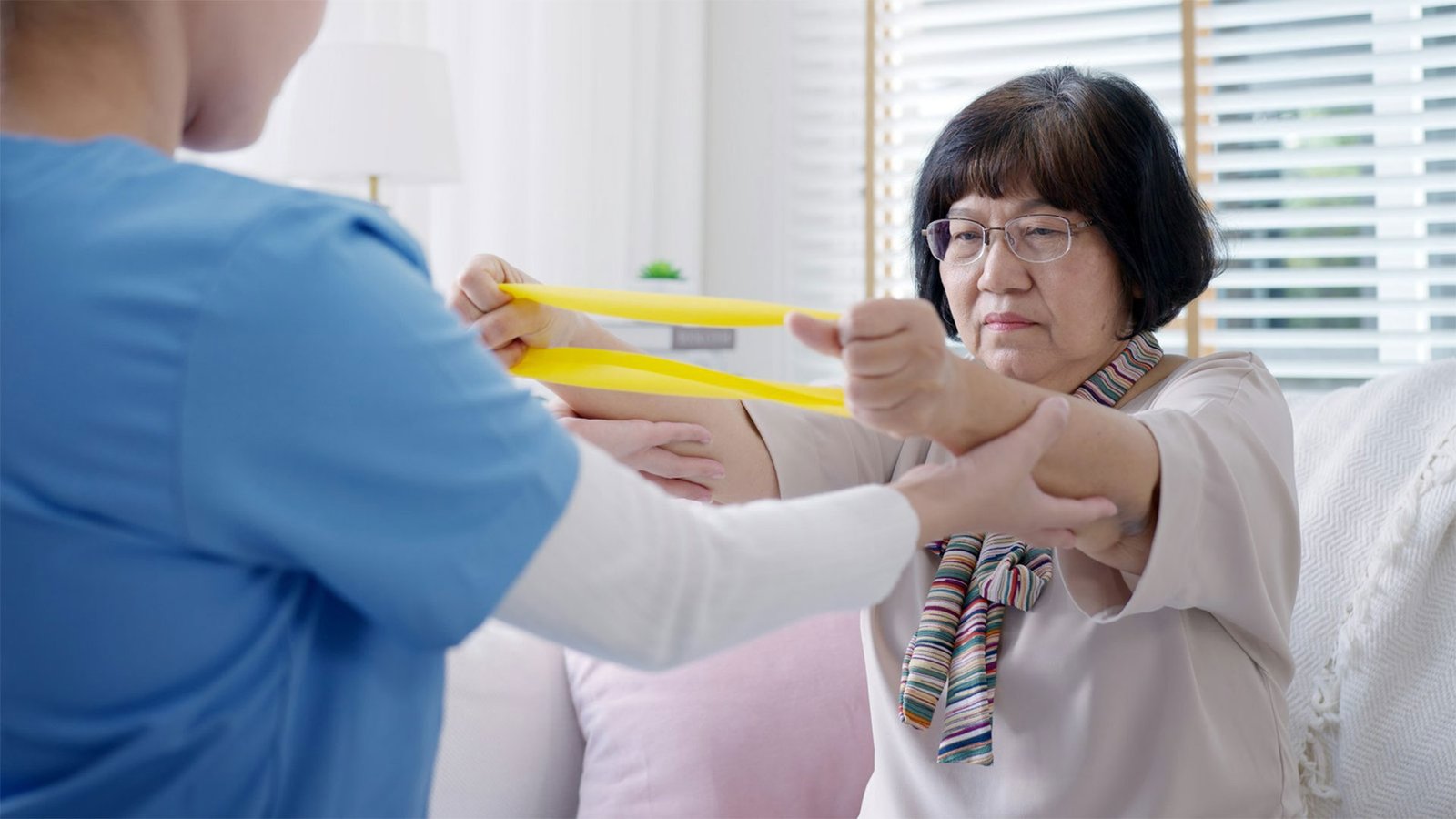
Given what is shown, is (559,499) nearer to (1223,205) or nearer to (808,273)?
(1223,205)

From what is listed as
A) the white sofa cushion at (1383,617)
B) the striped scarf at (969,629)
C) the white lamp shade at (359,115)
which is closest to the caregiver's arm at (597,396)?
the striped scarf at (969,629)

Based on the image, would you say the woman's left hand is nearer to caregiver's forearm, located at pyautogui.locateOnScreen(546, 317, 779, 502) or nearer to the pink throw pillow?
caregiver's forearm, located at pyautogui.locateOnScreen(546, 317, 779, 502)

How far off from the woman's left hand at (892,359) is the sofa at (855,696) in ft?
2.71

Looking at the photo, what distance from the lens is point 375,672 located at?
0.78 meters

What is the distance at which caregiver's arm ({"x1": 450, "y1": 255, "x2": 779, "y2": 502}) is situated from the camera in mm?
1258

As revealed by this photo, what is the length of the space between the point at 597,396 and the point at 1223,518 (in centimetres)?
68

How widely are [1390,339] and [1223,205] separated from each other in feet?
1.81

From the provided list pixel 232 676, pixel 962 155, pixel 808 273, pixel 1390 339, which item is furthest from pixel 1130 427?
pixel 808 273

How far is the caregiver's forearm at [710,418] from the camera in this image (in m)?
1.40

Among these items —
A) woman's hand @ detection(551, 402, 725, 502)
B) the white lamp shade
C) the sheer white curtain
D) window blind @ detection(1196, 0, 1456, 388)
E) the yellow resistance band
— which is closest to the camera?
the yellow resistance band

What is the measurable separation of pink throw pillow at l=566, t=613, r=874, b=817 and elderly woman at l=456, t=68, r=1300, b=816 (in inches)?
11.6

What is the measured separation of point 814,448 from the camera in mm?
1471

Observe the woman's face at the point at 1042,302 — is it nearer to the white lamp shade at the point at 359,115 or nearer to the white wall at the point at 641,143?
the white lamp shade at the point at 359,115

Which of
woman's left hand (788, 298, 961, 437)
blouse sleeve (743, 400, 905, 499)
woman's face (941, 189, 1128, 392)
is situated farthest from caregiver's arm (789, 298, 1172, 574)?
blouse sleeve (743, 400, 905, 499)
